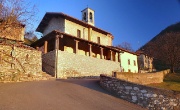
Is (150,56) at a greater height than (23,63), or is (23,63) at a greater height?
(150,56)

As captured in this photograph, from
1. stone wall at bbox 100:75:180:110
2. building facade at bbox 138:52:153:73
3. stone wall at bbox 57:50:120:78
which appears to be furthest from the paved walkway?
building facade at bbox 138:52:153:73

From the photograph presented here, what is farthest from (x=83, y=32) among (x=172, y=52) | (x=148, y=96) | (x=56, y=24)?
(x=148, y=96)

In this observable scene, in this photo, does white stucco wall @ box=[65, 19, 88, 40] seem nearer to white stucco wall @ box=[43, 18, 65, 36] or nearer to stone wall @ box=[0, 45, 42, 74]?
white stucco wall @ box=[43, 18, 65, 36]

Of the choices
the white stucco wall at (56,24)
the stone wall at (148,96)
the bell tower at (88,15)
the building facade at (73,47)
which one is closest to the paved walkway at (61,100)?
the stone wall at (148,96)

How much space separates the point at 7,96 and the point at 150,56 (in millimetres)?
54249

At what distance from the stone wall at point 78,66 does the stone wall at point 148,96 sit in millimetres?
12316

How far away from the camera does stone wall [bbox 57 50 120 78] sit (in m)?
23.6

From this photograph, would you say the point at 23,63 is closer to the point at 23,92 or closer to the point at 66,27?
the point at 23,92

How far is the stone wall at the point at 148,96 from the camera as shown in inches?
422

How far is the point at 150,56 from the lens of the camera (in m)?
60.1

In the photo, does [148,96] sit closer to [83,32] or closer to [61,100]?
[61,100]

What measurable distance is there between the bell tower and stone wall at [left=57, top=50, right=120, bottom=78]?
32.0 ft

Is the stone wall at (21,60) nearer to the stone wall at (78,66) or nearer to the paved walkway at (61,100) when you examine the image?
the stone wall at (78,66)

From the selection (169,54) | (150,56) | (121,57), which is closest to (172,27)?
(150,56)
